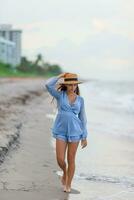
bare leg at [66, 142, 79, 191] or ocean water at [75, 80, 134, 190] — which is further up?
bare leg at [66, 142, 79, 191]

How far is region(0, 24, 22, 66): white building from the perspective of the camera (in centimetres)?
13045

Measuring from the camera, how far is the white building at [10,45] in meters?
130

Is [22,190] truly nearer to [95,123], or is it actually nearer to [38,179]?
[38,179]

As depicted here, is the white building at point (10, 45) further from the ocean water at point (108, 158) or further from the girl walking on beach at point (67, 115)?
the girl walking on beach at point (67, 115)

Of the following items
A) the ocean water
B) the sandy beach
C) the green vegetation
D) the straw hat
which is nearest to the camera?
the straw hat

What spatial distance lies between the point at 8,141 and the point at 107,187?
256cm

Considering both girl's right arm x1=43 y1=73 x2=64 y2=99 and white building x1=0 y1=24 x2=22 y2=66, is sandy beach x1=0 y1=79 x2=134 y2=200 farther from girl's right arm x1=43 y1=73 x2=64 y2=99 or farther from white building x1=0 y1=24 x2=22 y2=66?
white building x1=0 y1=24 x2=22 y2=66

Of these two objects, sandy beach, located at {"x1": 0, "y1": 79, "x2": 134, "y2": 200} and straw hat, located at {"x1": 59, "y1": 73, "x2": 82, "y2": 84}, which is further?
sandy beach, located at {"x1": 0, "y1": 79, "x2": 134, "y2": 200}

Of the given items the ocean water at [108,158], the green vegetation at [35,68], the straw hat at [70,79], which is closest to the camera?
the straw hat at [70,79]

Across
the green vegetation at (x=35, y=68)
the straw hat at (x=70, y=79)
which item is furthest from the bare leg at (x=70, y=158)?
the green vegetation at (x=35, y=68)

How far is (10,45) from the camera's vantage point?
13800 cm

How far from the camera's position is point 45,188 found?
6895 millimetres

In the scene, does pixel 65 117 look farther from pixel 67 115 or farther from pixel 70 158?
pixel 70 158

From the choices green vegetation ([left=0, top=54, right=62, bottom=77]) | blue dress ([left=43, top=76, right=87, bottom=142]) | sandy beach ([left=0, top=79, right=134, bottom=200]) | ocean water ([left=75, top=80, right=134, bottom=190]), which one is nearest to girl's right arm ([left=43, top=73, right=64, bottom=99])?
blue dress ([left=43, top=76, right=87, bottom=142])
